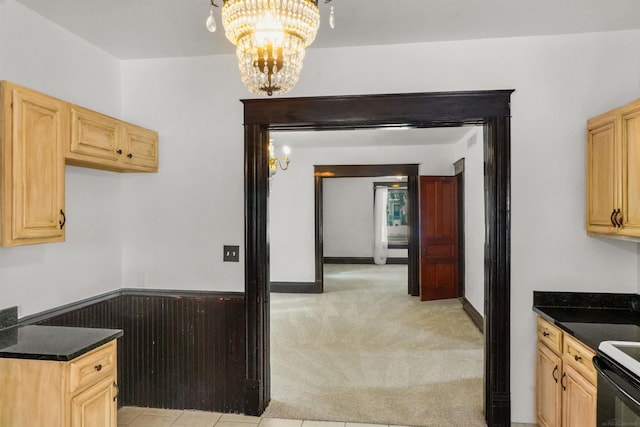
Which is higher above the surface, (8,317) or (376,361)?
(8,317)

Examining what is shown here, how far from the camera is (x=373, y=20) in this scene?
8.55 ft

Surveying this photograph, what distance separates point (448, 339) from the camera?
4.76 metres

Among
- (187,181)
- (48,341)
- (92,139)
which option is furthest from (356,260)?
(48,341)

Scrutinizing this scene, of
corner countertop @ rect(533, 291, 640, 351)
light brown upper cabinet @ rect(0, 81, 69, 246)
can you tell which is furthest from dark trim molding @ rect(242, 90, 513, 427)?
light brown upper cabinet @ rect(0, 81, 69, 246)

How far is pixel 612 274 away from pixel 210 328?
2898 mm

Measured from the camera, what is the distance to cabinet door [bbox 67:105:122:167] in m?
2.39

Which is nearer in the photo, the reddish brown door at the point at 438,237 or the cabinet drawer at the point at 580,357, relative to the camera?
the cabinet drawer at the point at 580,357

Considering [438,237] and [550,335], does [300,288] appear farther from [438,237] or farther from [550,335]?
[550,335]

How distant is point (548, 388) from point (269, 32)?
2670 mm

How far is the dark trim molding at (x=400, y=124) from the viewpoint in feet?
9.29

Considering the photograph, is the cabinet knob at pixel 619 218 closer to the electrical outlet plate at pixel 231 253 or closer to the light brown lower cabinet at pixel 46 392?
the electrical outlet plate at pixel 231 253

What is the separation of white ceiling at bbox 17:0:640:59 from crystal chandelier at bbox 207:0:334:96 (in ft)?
3.62

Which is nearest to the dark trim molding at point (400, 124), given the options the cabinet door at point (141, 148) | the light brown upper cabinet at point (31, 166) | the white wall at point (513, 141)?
the white wall at point (513, 141)

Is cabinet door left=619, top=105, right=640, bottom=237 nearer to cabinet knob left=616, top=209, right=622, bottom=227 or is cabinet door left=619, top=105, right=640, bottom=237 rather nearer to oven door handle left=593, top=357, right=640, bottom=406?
cabinet knob left=616, top=209, right=622, bottom=227
